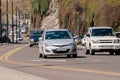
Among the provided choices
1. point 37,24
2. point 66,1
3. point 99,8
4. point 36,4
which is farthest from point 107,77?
point 37,24

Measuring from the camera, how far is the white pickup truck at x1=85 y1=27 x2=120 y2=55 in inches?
1430

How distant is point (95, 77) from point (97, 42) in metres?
18.5

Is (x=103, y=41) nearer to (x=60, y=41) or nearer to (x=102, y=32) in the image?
(x=102, y=32)

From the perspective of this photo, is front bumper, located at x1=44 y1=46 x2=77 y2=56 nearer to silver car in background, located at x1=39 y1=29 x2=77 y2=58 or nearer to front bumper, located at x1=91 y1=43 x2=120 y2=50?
silver car in background, located at x1=39 y1=29 x2=77 y2=58

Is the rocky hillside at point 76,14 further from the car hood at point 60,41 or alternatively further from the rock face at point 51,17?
the car hood at point 60,41

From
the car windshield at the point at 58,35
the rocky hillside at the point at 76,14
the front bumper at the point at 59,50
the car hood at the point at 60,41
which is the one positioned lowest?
the front bumper at the point at 59,50

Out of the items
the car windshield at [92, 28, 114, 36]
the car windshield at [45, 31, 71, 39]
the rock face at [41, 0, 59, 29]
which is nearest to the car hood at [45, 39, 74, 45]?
the car windshield at [45, 31, 71, 39]

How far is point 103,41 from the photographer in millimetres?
36438

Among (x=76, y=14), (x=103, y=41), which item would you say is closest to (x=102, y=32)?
(x=103, y=41)

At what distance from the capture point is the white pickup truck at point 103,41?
36312 mm

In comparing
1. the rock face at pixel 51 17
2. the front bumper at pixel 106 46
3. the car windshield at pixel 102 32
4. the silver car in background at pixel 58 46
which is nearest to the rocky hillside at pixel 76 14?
the rock face at pixel 51 17

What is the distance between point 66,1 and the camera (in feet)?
302

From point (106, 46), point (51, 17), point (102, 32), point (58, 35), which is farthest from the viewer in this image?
point (51, 17)

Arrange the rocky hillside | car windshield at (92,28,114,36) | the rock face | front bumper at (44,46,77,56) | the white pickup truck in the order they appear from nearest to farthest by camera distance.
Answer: front bumper at (44,46,77,56) < the white pickup truck < car windshield at (92,28,114,36) < the rocky hillside < the rock face
